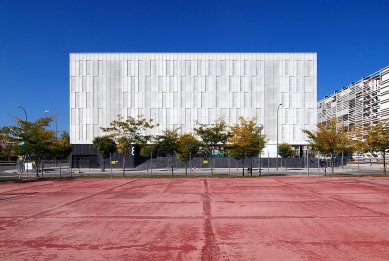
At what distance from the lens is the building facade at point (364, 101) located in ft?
251

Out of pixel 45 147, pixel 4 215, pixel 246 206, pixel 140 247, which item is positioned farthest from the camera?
pixel 45 147

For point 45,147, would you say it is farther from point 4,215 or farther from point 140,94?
point 140,94

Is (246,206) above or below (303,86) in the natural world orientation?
below

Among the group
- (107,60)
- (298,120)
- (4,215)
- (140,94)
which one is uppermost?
(107,60)

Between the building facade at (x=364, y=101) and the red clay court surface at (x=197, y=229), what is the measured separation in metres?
56.9

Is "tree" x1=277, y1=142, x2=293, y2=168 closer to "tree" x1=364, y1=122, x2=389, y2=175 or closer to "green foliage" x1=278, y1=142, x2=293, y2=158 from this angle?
"green foliage" x1=278, y1=142, x2=293, y2=158

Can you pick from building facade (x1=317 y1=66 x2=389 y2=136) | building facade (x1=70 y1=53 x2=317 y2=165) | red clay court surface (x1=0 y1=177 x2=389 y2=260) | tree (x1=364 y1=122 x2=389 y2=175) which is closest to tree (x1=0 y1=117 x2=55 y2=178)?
red clay court surface (x1=0 y1=177 x2=389 y2=260)

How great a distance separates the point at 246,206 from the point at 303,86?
199 ft

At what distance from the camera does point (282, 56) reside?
72.1 meters

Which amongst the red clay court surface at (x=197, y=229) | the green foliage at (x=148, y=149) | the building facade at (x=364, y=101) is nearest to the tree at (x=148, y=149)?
the green foliage at (x=148, y=149)

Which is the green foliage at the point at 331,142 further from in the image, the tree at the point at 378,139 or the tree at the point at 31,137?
the tree at the point at 31,137

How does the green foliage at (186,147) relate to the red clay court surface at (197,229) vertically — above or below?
above

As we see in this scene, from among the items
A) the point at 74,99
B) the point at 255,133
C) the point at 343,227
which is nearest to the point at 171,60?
the point at 74,99

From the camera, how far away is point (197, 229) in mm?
10883
